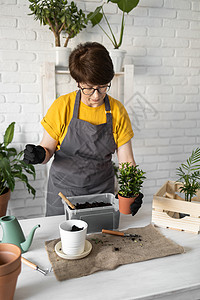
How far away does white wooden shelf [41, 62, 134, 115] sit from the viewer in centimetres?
234

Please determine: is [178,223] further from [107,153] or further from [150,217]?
[107,153]

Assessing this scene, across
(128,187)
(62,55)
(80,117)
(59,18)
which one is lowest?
(128,187)

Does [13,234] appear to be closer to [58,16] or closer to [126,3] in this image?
[58,16]

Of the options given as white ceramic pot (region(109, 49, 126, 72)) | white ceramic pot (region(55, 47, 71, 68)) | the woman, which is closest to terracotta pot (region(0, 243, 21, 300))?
the woman

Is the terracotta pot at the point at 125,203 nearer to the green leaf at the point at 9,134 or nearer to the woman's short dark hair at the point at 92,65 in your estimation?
the woman's short dark hair at the point at 92,65

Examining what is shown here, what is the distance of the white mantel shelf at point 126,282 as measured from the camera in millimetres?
897

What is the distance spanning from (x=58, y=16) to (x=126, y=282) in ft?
6.94

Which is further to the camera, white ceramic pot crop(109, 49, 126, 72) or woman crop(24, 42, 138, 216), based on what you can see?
white ceramic pot crop(109, 49, 126, 72)

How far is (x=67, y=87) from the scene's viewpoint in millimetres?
2580

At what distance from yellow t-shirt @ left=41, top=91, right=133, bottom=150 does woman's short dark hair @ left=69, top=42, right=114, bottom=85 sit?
27 cm

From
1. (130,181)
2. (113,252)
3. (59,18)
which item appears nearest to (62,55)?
(59,18)

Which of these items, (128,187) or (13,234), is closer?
(13,234)

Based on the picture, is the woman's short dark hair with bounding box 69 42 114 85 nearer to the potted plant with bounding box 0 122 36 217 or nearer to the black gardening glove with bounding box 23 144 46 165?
the black gardening glove with bounding box 23 144 46 165

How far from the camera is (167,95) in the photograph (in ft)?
9.67
